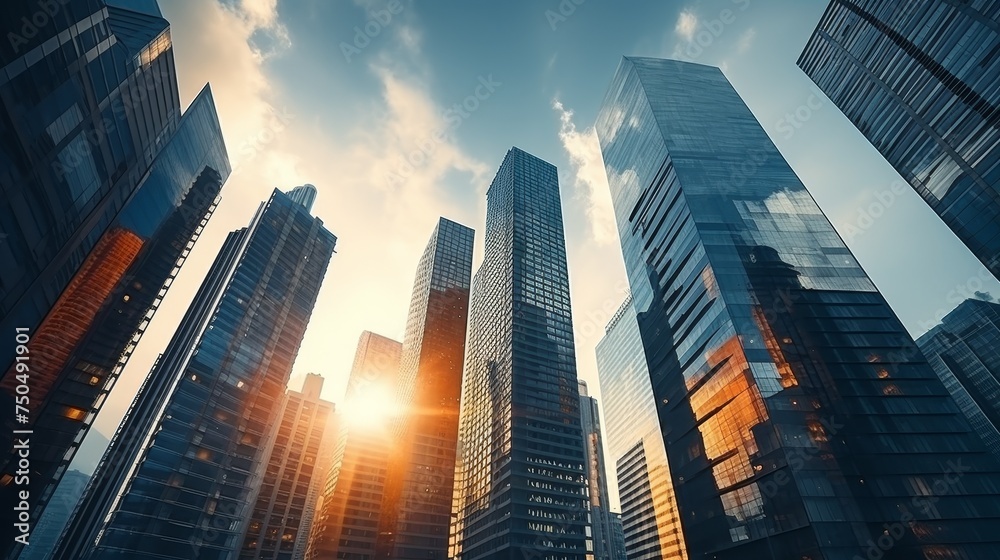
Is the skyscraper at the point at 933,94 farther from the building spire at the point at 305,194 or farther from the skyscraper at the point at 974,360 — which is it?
the building spire at the point at 305,194

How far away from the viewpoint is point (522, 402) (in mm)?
106062

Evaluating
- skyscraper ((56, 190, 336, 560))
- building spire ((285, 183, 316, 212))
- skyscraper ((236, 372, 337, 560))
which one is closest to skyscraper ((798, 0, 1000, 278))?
skyscraper ((56, 190, 336, 560))

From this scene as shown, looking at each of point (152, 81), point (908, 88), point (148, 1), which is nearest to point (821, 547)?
point (908, 88)

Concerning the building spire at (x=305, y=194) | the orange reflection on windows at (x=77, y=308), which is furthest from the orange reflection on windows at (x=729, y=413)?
the building spire at (x=305, y=194)

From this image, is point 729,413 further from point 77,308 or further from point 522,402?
point 77,308

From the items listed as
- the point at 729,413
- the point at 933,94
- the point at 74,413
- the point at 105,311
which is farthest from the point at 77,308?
the point at 933,94

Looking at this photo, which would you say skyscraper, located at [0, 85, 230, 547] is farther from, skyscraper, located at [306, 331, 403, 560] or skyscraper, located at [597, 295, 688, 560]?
skyscraper, located at [597, 295, 688, 560]

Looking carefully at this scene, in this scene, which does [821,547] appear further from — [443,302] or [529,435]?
[443,302]

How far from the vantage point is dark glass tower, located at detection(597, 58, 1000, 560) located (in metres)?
46.5

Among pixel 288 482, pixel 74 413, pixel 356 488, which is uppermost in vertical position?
pixel 288 482

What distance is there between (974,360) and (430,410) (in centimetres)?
15607

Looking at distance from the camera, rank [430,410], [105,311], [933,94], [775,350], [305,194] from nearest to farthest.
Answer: [775,350] < [105,311] < [933,94] < [430,410] < [305,194]

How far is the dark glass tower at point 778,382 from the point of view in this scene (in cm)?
4647

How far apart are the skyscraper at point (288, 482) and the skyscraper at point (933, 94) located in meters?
156
